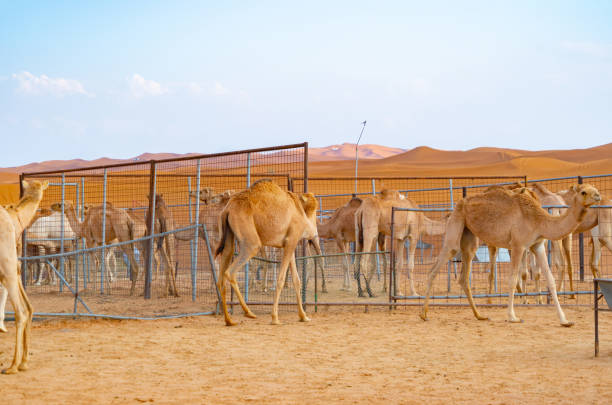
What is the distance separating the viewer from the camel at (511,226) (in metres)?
10.0

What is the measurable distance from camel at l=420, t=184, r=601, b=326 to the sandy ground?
803 mm

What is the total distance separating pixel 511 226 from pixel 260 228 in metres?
3.75

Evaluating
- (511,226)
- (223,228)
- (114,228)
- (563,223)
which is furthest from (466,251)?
(114,228)

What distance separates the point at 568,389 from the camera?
20.2ft

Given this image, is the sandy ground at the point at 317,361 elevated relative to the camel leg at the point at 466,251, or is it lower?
lower

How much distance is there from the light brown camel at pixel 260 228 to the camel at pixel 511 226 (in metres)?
2.24

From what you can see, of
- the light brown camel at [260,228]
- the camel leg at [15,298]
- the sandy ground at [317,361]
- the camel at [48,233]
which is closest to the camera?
the sandy ground at [317,361]

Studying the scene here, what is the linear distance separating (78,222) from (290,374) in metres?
12.0

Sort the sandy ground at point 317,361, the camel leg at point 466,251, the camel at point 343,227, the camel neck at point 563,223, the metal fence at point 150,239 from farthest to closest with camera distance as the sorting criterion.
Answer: the camel at point 343,227
the metal fence at point 150,239
the camel leg at point 466,251
the camel neck at point 563,223
the sandy ground at point 317,361

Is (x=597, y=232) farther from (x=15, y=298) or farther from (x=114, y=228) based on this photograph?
(x=15, y=298)

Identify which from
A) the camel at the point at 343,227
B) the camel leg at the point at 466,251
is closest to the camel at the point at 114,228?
the camel at the point at 343,227

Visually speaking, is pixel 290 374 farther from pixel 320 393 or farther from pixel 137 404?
pixel 137 404

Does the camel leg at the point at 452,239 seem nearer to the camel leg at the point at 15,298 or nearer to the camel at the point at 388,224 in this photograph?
the camel at the point at 388,224

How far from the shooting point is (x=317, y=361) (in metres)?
7.67
